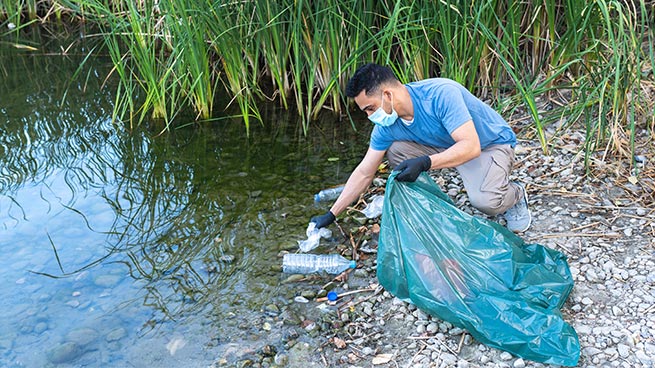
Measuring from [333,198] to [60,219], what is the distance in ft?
6.50

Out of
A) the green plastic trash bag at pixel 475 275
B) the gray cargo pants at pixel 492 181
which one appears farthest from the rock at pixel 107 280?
the gray cargo pants at pixel 492 181

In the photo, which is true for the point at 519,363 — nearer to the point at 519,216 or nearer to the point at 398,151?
the point at 519,216

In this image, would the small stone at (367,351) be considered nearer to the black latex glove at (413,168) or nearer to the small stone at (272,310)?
the small stone at (272,310)

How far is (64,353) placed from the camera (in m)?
3.38

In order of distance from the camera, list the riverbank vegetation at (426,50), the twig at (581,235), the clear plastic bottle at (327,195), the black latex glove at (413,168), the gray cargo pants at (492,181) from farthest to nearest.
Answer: the clear plastic bottle at (327,195) < the riverbank vegetation at (426,50) < the gray cargo pants at (492,181) < the twig at (581,235) < the black latex glove at (413,168)

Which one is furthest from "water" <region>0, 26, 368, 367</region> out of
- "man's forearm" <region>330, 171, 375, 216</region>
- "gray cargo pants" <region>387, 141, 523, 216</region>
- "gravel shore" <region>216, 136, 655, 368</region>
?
"gray cargo pants" <region>387, 141, 523, 216</region>

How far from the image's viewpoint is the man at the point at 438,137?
350 cm

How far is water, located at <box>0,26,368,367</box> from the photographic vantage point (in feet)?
11.5

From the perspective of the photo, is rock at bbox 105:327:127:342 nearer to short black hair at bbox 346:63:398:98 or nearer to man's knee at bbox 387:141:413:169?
short black hair at bbox 346:63:398:98

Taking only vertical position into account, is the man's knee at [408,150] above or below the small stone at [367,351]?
above

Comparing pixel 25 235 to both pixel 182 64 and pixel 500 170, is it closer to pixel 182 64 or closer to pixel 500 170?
pixel 182 64

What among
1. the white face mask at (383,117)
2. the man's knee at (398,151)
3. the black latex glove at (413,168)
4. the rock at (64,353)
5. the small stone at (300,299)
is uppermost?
the white face mask at (383,117)

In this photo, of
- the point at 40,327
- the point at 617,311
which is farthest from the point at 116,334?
the point at 617,311

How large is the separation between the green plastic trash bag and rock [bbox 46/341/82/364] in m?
1.65
